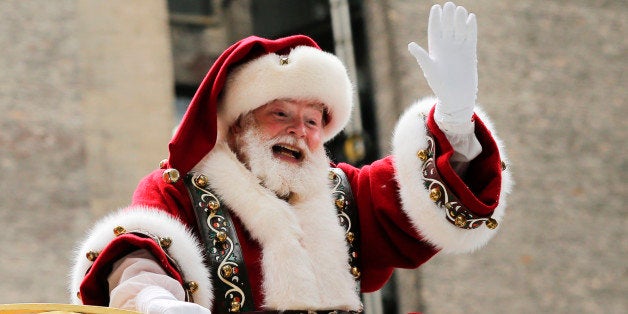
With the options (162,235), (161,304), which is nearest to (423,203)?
(162,235)

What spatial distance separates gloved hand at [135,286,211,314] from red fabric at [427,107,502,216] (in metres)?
1.05

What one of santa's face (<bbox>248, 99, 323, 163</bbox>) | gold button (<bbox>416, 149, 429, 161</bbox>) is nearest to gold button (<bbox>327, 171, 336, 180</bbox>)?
santa's face (<bbox>248, 99, 323, 163</bbox>)

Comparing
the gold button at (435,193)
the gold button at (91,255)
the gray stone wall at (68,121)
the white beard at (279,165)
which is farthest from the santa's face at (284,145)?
the gray stone wall at (68,121)

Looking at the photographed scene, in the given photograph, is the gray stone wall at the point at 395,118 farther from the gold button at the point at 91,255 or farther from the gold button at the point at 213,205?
the gold button at the point at 91,255

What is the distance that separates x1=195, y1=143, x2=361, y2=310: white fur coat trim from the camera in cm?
352

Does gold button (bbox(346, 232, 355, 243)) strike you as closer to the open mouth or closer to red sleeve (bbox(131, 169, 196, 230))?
the open mouth

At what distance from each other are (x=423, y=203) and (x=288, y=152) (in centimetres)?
50

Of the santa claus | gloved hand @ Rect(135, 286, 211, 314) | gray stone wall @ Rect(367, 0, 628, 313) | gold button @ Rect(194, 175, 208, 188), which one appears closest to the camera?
gloved hand @ Rect(135, 286, 211, 314)

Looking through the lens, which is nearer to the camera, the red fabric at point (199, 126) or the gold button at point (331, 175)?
the red fabric at point (199, 126)

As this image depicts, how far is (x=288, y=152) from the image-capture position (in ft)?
12.6

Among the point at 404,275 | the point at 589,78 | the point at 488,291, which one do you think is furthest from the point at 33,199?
the point at 589,78

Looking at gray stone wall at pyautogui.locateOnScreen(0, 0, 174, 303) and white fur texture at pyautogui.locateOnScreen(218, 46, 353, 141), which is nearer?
white fur texture at pyautogui.locateOnScreen(218, 46, 353, 141)

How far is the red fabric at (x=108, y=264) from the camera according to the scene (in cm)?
329

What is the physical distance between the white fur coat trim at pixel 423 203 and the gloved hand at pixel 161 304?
99cm
